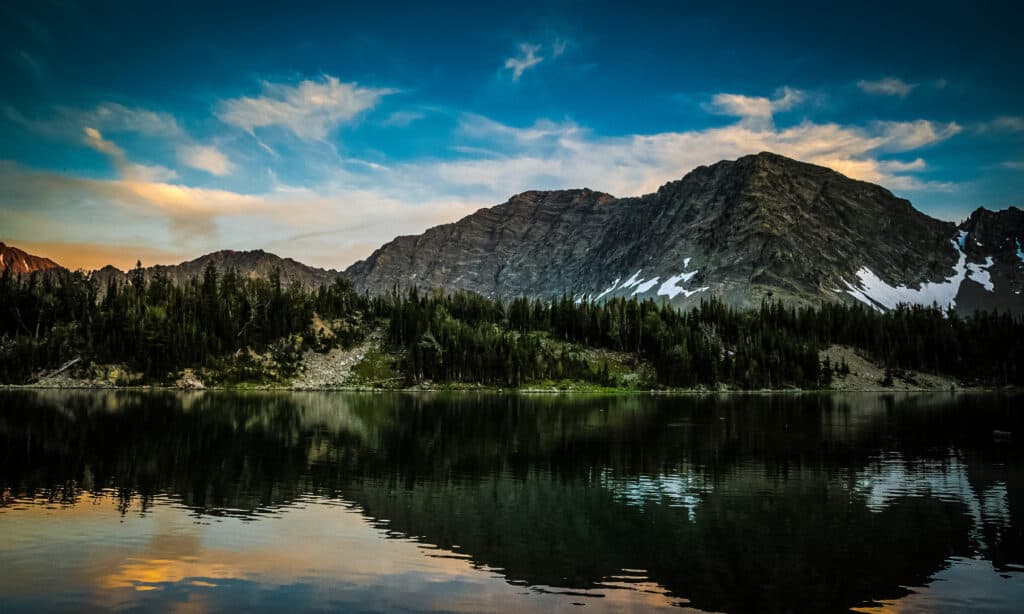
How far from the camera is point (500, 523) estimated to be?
3212 centimetres

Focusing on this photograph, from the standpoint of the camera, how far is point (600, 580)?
23891 mm

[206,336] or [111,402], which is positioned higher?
[206,336]

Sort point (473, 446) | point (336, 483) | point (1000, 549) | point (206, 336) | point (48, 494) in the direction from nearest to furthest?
point (1000, 549), point (48, 494), point (336, 483), point (473, 446), point (206, 336)

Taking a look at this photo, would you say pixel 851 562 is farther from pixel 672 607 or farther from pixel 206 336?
pixel 206 336

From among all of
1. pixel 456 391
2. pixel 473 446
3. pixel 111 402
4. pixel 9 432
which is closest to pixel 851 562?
pixel 473 446

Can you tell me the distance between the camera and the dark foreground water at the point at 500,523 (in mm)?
22578

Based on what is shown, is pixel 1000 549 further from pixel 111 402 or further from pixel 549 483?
pixel 111 402

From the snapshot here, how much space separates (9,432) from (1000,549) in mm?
74611

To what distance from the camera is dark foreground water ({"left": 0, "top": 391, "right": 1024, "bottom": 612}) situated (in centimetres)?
2258

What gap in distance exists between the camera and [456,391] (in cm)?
18562

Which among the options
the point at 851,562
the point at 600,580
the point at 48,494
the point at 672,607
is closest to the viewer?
the point at 672,607

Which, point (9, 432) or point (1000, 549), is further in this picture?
point (9, 432)

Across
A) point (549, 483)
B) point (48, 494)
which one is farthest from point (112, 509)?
point (549, 483)

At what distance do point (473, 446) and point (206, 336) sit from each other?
143m
